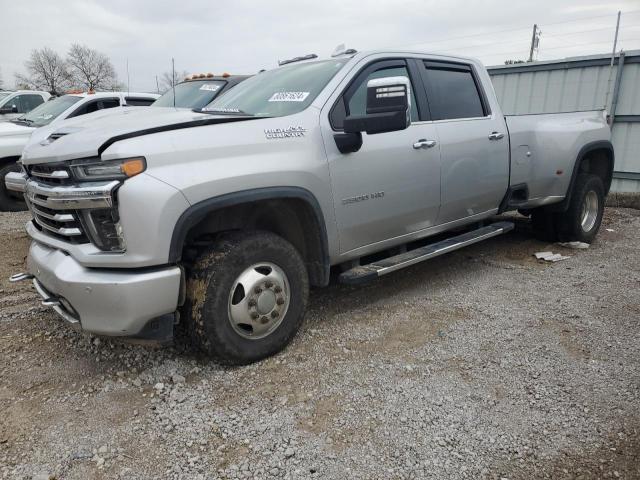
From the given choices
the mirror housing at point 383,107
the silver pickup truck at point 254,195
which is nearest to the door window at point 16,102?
the silver pickup truck at point 254,195

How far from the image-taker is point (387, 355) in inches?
128

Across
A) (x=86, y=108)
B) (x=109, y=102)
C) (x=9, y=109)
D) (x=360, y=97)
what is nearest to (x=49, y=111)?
(x=86, y=108)

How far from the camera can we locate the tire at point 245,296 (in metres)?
2.83

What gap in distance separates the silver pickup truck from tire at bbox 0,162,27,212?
11.6 feet

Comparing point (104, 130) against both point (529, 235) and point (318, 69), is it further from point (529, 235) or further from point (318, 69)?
point (529, 235)

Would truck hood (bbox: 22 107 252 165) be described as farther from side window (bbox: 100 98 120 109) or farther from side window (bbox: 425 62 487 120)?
side window (bbox: 100 98 120 109)

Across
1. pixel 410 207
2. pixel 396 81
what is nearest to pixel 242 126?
pixel 396 81

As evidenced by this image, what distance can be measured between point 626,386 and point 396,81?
2184 millimetres

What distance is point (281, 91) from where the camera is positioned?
365cm

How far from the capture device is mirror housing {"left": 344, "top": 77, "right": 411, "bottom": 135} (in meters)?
2.99

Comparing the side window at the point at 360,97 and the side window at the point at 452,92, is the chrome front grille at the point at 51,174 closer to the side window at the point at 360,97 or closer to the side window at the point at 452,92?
the side window at the point at 360,97

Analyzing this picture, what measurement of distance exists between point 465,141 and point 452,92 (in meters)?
0.48

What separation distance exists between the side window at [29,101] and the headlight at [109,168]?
1056 centimetres

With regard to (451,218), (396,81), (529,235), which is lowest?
(529,235)
